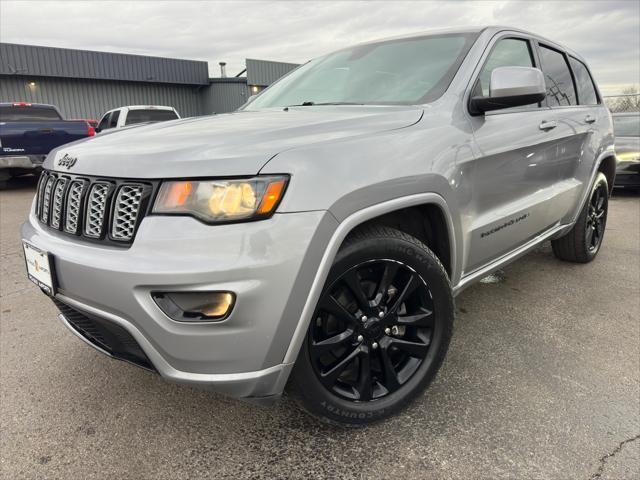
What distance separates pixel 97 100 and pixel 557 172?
75.2 ft

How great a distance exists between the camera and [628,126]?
334 inches

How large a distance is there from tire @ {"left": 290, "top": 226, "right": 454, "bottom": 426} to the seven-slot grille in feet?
2.28

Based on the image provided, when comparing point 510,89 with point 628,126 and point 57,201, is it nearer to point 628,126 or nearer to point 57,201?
point 57,201

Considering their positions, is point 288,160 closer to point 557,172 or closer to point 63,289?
point 63,289

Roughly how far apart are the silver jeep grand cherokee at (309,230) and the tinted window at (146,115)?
367 inches

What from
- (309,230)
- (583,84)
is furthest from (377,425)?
(583,84)

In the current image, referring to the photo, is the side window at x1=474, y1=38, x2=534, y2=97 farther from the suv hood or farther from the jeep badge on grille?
the jeep badge on grille

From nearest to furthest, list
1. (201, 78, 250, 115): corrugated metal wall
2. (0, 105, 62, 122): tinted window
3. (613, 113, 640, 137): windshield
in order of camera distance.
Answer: (613, 113, 640, 137): windshield
(0, 105, 62, 122): tinted window
(201, 78, 250, 115): corrugated metal wall

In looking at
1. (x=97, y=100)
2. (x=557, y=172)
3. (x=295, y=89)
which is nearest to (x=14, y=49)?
(x=97, y=100)

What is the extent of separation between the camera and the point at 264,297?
1.49 meters

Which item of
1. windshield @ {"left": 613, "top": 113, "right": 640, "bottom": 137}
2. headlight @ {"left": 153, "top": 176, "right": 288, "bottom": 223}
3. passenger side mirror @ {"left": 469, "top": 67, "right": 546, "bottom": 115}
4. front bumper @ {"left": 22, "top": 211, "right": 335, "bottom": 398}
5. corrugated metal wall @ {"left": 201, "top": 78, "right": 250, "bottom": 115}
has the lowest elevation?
corrugated metal wall @ {"left": 201, "top": 78, "right": 250, "bottom": 115}

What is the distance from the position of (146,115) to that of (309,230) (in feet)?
35.0

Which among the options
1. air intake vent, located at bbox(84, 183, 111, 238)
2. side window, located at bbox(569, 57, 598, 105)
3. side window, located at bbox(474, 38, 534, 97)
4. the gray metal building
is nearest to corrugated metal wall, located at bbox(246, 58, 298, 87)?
the gray metal building

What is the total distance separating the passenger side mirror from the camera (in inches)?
85.7
